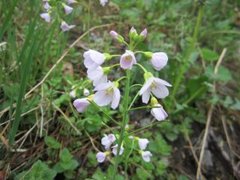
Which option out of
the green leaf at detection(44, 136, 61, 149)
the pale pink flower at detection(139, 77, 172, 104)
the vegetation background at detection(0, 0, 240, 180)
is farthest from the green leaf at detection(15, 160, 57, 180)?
the pale pink flower at detection(139, 77, 172, 104)

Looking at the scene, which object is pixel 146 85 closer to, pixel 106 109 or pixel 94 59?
pixel 94 59

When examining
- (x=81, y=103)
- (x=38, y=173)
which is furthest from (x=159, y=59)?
(x=38, y=173)

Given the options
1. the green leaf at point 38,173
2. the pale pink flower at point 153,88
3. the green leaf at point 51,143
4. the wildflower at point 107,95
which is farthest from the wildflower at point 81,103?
the green leaf at point 51,143

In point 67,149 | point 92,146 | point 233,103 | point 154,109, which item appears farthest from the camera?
point 233,103

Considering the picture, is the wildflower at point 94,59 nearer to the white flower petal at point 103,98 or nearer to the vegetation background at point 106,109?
the white flower petal at point 103,98

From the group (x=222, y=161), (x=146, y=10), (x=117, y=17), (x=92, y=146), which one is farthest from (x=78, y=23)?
(x=222, y=161)

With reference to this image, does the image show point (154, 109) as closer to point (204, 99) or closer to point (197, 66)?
point (204, 99)
